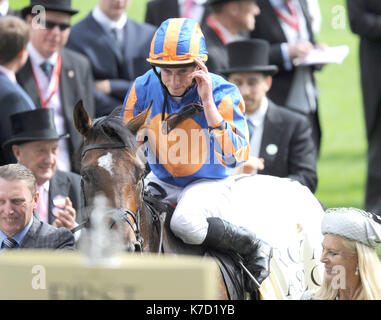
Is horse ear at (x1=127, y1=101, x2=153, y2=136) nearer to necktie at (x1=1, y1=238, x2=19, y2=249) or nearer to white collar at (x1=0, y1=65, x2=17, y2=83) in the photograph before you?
necktie at (x1=1, y1=238, x2=19, y2=249)

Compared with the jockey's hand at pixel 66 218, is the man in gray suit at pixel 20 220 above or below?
above

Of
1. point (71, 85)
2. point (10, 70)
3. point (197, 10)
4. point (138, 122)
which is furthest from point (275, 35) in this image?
point (138, 122)

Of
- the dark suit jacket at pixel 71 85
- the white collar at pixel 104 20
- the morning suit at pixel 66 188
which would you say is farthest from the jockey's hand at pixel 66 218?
the white collar at pixel 104 20

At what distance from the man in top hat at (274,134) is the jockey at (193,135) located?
1.93 metres

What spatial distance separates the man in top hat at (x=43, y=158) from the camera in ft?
20.6

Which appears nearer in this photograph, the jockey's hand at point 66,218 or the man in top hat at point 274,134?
the jockey's hand at point 66,218

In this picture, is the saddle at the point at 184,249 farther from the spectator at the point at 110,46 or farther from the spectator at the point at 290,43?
the spectator at the point at 290,43

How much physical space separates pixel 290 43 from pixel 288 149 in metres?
1.82

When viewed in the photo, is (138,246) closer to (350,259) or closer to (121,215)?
(121,215)

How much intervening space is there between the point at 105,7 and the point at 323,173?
6361 mm

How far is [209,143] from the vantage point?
543 cm

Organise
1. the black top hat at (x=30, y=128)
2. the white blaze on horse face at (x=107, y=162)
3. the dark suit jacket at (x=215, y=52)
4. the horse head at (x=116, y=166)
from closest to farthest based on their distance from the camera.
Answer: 1. the horse head at (x=116, y=166)
2. the white blaze on horse face at (x=107, y=162)
3. the black top hat at (x=30, y=128)
4. the dark suit jacket at (x=215, y=52)

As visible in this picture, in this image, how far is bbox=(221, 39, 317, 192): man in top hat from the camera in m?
7.58

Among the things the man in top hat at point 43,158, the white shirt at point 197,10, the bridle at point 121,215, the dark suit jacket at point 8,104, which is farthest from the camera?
the white shirt at point 197,10
